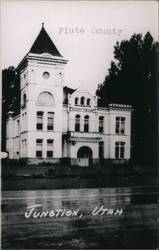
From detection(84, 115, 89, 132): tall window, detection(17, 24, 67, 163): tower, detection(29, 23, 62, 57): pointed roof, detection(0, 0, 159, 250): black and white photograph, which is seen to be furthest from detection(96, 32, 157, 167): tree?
detection(29, 23, 62, 57): pointed roof

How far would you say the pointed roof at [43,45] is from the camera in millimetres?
4013

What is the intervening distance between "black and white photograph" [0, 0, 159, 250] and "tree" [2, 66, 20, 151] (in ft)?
0.04

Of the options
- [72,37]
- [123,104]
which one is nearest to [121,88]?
Result: [123,104]

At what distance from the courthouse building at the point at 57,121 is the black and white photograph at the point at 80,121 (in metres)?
0.01

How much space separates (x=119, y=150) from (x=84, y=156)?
1.32 ft

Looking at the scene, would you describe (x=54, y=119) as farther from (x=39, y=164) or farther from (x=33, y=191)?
(x=33, y=191)

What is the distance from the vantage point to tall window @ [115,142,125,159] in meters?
4.29

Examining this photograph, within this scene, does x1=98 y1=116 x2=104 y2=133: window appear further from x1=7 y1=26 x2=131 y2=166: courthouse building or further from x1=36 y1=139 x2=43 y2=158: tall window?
x1=36 y1=139 x2=43 y2=158: tall window

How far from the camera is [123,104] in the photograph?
4387 millimetres

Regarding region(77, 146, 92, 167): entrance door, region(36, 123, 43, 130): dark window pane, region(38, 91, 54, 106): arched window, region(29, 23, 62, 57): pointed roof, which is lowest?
region(77, 146, 92, 167): entrance door

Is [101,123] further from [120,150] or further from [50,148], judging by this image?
[50,148]

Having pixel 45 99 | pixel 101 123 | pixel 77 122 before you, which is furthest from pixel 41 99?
pixel 101 123

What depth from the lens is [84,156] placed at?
436 centimetres

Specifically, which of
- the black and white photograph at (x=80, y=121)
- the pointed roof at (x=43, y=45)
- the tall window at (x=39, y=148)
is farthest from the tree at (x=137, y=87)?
the tall window at (x=39, y=148)
